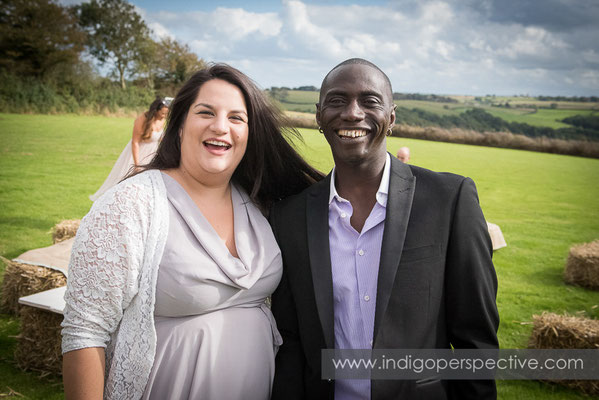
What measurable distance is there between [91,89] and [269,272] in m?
40.0

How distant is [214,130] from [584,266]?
26.3 feet

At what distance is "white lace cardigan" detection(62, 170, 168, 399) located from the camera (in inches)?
80.4

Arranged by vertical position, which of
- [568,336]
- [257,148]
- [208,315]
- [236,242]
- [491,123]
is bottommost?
[568,336]

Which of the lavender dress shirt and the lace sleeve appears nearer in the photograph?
the lace sleeve

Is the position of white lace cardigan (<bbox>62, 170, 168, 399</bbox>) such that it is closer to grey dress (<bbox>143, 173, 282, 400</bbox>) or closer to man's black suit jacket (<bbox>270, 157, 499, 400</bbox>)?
grey dress (<bbox>143, 173, 282, 400</bbox>)

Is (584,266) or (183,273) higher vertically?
(183,273)

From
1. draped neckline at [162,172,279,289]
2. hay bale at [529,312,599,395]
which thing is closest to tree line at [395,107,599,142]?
hay bale at [529,312,599,395]

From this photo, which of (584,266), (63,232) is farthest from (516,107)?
(63,232)

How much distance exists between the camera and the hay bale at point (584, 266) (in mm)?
7746

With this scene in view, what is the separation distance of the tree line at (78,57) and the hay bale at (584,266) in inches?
1078

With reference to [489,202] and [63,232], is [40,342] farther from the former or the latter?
[489,202]

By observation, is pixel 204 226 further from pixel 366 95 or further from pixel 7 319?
pixel 7 319

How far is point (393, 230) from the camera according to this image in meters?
2.17

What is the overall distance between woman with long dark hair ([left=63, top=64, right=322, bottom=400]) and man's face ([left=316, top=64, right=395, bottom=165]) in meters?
0.55
